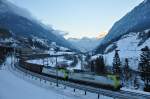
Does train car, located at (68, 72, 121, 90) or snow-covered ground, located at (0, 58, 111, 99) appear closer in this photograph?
snow-covered ground, located at (0, 58, 111, 99)

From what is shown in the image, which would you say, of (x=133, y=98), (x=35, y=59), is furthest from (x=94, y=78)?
(x=35, y=59)

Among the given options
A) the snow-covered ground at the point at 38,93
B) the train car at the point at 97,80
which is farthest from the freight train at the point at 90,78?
the snow-covered ground at the point at 38,93

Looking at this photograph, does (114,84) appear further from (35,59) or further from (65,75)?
(35,59)

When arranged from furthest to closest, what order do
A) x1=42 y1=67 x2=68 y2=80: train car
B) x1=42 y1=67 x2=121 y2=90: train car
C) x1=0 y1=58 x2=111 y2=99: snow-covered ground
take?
x1=42 y1=67 x2=68 y2=80: train car, x1=42 y1=67 x2=121 y2=90: train car, x1=0 y1=58 x2=111 y2=99: snow-covered ground

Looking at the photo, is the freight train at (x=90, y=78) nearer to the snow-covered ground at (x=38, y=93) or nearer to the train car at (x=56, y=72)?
the train car at (x=56, y=72)

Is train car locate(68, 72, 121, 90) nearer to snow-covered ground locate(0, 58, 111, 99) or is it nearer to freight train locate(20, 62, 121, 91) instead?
freight train locate(20, 62, 121, 91)

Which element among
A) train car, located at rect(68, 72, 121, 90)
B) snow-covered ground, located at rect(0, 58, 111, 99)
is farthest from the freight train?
snow-covered ground, located at rect(0, 58, 111, 99)

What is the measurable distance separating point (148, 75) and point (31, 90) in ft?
154

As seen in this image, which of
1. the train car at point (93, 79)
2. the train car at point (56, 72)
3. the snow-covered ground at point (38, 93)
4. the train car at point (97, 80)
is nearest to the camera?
the snow-covered ground at point (38, 93)

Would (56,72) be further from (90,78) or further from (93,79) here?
(93,79)

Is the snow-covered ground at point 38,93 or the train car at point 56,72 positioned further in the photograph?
the train car at point 56,72

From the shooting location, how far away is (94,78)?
58312 mm

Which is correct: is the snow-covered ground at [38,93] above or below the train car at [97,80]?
below

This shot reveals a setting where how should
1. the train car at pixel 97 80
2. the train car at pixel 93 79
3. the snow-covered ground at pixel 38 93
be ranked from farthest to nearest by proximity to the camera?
1. the train car at pixel 93 79
2. the train car at pixel 97 80
3. the snow-covered ground at pixel 38 93
